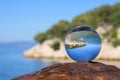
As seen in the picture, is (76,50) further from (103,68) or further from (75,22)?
(75,22)

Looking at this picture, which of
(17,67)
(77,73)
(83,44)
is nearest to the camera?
(77,73)

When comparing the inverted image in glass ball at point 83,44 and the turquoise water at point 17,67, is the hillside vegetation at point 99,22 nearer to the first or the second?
the turquoise water at point 17,67

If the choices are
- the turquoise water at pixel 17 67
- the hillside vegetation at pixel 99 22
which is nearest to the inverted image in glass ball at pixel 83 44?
the turquoise water at pixel 17 67

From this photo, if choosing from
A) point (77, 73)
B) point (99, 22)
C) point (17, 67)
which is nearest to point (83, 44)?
point (77, 73)

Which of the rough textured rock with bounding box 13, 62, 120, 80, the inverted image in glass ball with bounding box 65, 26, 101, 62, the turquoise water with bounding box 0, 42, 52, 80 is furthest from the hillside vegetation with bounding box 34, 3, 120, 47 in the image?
the rough textured rock with bounding box 13, 62, 120, 80

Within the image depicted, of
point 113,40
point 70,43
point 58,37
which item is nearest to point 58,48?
point 58,37

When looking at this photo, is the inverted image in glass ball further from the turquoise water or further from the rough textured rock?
the turquoise water

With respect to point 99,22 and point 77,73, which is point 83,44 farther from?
point 99,22

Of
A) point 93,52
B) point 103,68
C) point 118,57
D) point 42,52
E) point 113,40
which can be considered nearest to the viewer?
point 103,68
